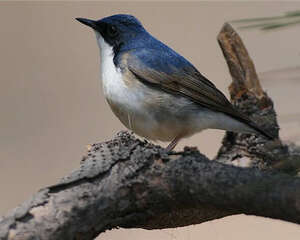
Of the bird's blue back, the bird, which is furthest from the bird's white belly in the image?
the bird's blue back

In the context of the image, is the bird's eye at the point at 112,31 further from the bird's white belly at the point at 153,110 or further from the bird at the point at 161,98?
the bird's white belly at the point at 153,110

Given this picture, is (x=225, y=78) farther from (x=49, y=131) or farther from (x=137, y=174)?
(x=137, y=174)

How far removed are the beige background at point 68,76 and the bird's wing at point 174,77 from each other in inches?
32.7

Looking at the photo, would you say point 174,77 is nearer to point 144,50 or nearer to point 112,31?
point 144,50

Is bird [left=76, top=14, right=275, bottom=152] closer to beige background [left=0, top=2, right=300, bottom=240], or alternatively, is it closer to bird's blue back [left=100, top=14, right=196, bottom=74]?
bird's blue back [left=100, top=14, right=196, bottom=74]

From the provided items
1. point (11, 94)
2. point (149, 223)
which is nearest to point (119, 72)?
point (149, 223)

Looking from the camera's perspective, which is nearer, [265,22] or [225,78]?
[265,22]

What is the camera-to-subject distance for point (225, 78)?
5.52 m

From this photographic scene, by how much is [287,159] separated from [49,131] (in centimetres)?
396

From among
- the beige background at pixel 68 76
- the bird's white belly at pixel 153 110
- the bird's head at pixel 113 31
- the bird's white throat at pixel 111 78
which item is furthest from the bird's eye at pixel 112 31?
the beige background at pixel 68 76

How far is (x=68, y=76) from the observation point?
5805 millimetres

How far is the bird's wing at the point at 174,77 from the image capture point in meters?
3.71

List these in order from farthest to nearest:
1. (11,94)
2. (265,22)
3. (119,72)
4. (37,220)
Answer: (11,94) → (119,72) → (37,220) → (265,22)

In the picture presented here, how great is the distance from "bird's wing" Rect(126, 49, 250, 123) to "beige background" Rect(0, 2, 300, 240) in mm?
830
